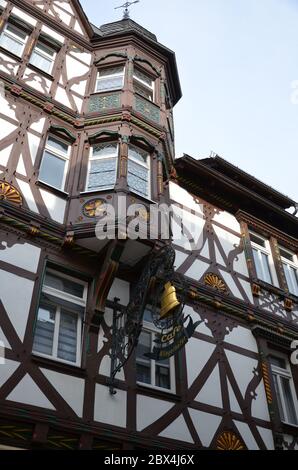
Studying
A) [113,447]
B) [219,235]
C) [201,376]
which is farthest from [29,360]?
[219,235]

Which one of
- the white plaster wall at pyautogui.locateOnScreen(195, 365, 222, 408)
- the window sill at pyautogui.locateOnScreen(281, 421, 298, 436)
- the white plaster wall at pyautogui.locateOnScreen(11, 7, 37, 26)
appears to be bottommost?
the window sill at pyautogui.locateOnScreen(281, 421, 298, 436)

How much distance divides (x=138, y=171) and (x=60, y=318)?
4.01 metres

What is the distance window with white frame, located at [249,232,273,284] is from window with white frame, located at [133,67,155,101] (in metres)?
4.90

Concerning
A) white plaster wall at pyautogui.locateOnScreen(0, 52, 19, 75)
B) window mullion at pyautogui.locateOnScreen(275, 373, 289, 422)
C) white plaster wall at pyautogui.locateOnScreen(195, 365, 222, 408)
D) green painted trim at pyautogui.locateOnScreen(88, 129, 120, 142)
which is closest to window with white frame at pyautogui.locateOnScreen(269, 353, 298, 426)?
window mullion at pyautogui.locateOnScreen(275, 373, 289, 422)

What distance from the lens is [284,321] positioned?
1305 centimetres

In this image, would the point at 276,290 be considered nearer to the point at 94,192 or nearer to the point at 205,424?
the point at 205,424

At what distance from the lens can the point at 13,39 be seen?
42.6ft

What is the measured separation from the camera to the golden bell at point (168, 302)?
8328mm

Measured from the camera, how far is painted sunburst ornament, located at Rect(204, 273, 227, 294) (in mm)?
12117

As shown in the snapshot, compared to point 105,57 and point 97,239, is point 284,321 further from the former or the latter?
point 105,57

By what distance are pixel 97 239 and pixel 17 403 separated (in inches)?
131

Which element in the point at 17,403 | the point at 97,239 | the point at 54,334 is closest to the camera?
the point at 17,403

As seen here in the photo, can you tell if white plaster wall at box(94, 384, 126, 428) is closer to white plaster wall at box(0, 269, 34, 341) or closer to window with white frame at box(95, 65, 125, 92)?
white plaster wall at box(0, 269, 34, 341)

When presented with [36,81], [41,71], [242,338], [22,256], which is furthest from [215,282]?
[41,71]
